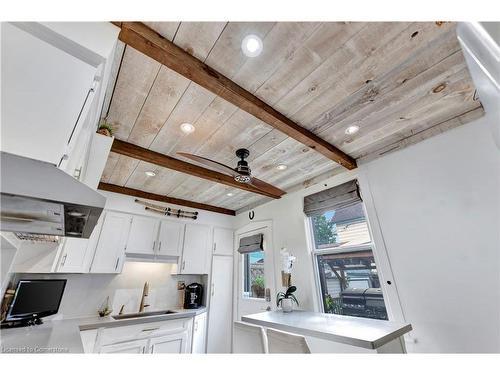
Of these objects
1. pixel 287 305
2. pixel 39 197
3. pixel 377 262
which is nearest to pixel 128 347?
pixel 287 305

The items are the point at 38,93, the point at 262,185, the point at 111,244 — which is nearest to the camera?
the point at 38,93

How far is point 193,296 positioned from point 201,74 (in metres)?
3.33

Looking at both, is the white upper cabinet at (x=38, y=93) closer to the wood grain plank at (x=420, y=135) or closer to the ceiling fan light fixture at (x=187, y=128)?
the ceiling fan light fixture at (x=187, y=128)

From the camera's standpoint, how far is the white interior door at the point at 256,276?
127 inches

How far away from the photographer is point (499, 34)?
53cm

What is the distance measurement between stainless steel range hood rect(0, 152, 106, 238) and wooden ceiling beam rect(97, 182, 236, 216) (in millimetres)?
2124

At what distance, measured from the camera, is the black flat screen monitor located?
2025 mm

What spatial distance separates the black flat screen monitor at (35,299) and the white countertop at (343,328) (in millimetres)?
2190

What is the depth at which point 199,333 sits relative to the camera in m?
3.19

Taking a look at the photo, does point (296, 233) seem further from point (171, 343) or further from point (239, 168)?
point (171, 343)

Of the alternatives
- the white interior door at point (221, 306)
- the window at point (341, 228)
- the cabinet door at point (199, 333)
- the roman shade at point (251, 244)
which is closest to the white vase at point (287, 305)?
the window at point (341, 228)

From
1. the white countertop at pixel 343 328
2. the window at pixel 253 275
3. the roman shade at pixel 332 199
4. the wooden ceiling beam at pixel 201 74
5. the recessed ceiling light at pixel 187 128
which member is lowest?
the white countertop at pixel 343 328
